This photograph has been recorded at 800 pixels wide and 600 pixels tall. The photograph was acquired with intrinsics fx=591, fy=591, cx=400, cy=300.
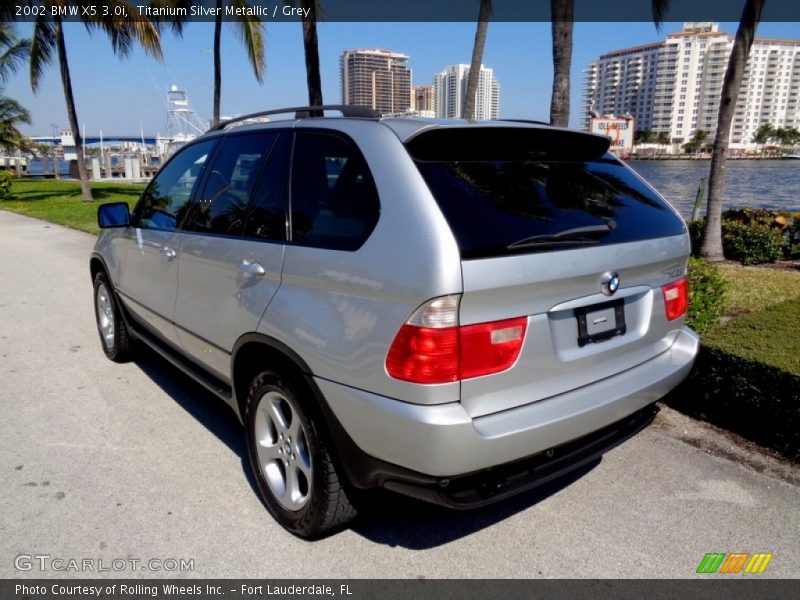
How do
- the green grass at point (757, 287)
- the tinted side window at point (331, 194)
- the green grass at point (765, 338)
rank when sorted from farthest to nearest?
the green grass at point (757, 287) → the green grass at point (765, 338) → the tinted side window at point (331, 194)

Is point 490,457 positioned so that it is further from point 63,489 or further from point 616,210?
point 63,489

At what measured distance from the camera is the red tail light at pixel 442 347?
6.60 ft

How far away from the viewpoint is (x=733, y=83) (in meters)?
8.35

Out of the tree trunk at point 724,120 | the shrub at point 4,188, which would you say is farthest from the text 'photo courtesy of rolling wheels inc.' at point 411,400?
the shrub at point 4,188

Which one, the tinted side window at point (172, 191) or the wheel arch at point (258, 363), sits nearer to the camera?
the wheel arch at point (258, 363)

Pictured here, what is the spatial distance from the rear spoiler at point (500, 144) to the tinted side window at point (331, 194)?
27cm

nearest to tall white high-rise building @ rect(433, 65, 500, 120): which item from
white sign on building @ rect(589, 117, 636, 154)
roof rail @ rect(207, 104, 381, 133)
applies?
white sign on building @ rect(589, 117, 636, 154)

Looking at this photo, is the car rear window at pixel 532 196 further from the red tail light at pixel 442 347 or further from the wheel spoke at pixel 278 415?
the wheel spoke at pixel 278 415

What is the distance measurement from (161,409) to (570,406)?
2986 mm

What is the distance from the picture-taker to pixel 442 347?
2027mm

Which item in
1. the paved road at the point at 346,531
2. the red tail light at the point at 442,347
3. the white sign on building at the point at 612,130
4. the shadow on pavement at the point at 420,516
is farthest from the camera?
the white sign on building at the point at 612,130

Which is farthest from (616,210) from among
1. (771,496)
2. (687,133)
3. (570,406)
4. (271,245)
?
(687,133)

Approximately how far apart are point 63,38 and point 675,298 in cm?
2327

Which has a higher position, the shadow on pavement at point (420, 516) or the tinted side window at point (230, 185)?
the tinted side window at point (230, 185)
